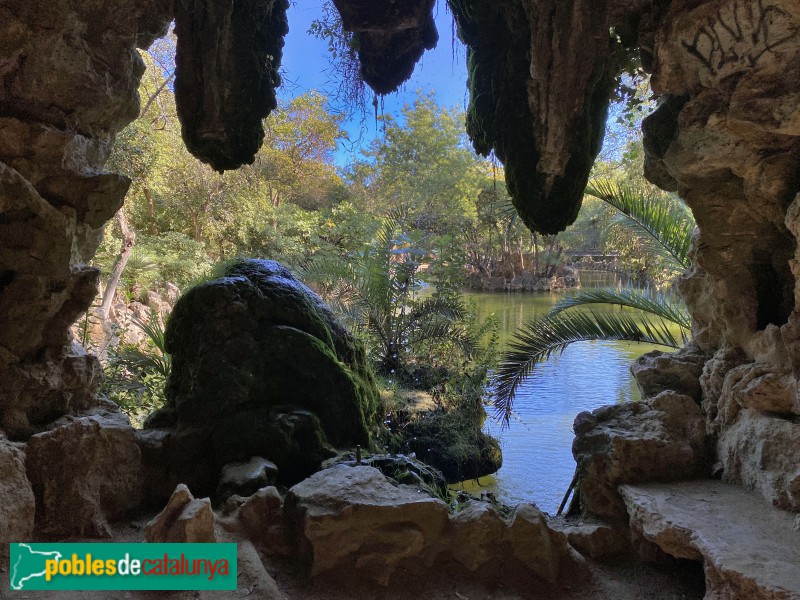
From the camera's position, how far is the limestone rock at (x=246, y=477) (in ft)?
10.5

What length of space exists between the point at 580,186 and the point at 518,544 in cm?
261

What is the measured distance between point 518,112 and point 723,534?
2958 millimetres

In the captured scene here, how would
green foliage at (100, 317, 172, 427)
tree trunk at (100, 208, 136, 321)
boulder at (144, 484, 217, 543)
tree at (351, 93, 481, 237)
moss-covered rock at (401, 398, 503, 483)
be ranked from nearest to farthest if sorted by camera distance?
boulder at (144, 484, 217, 543)
green foliage at (100, 317, 172, 427)
moss-covered rock at (401, 398, 503, 483)
tree trunk at (100, 208, 136, 321)
tree at (351, 93, 481, 237)

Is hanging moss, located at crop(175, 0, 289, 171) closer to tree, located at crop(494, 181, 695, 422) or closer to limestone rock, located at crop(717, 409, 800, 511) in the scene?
tree, located at crop(494, 181, 695, 422)

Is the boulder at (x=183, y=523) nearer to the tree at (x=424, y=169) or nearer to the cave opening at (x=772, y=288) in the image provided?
the cave opening at (x=772, y=288)

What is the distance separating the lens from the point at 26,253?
2.92m

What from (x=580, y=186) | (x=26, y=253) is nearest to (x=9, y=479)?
(x=26, y=253)

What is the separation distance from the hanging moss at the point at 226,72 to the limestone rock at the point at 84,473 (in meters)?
2.27

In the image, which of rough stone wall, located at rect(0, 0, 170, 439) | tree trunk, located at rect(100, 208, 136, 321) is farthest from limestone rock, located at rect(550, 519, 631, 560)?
tree trunk, located at rect(100, 208, 136, 321)

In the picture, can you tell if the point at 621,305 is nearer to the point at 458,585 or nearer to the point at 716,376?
the point at 716,376

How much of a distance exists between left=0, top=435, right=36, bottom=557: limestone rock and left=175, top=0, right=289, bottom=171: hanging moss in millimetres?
2568

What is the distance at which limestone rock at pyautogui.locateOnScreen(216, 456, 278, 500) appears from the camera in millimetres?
3201

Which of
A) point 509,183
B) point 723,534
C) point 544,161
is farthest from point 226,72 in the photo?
point 723,534

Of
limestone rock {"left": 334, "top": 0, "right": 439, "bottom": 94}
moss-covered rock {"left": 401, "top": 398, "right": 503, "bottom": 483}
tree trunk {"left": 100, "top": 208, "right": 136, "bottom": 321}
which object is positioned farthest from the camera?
tree trunk {"left": 100, "top": 208, "right": 136, "bottom": 321}
